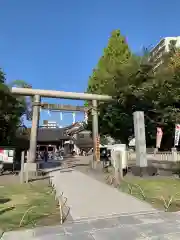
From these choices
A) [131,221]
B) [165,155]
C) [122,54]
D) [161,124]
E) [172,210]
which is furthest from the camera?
[122,54]

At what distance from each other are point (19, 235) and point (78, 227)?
1.27 meters

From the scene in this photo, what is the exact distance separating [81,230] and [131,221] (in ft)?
4.19

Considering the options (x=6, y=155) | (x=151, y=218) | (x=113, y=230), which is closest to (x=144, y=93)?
(x=6, y=155)

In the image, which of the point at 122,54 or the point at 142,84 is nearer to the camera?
the point at 142,84

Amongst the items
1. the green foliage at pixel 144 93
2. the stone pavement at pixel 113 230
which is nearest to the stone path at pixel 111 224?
the stone pavement at pixel 113 230

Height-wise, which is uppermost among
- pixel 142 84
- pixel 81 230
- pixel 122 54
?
pixel 122 54

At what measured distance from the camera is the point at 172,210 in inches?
303

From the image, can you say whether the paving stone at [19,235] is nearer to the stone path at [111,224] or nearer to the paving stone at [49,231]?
the stone path at [111,224]

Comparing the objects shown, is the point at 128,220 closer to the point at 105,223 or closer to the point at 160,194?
the point at 105,223

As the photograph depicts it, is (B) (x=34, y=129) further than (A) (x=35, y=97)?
No

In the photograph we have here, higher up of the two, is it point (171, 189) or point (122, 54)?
point (122, 54)

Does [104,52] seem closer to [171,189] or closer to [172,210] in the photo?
[171,189]

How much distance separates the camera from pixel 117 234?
18.7ft

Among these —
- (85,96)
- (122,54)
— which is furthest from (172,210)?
(122,54)
